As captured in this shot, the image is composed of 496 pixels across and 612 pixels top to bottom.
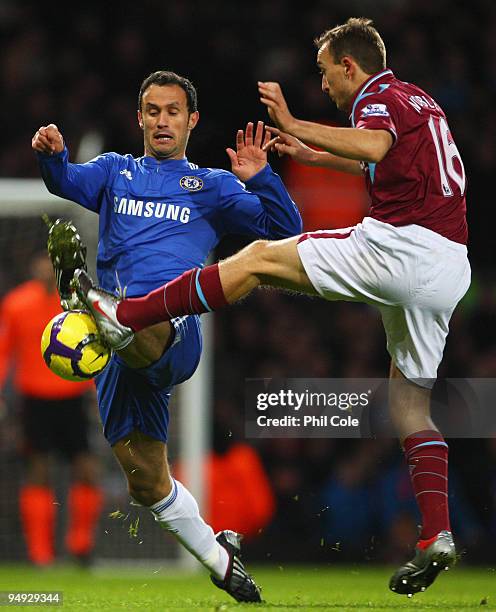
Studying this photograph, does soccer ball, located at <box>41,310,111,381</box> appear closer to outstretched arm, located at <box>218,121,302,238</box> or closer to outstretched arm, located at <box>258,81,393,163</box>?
outstretched arm, located at <box>218,121,302,238</box>

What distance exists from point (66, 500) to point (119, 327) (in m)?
4.80

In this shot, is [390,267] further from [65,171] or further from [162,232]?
[65,171]

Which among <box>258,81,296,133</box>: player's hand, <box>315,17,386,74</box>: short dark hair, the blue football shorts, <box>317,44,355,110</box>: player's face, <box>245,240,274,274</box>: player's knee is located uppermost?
<box>315,17,386,74</box>: short dark hair

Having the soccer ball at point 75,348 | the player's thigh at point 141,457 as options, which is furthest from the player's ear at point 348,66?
the player's thigh at point 141,457

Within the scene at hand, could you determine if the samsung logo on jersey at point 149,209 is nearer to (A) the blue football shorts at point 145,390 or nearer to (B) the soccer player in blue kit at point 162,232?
(B) the soccer player in blue kit at point 162,232

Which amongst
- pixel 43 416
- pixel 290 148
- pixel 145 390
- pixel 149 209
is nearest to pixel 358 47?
pixel 290 148

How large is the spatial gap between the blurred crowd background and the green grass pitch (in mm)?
680

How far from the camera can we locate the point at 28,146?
12141mm

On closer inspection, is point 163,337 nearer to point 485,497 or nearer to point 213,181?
point 213,181

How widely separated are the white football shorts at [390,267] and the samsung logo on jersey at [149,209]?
0.77 meters

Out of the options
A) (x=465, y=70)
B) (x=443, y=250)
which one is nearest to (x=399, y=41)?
(x=465, y=70)

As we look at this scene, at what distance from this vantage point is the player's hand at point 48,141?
5387mm

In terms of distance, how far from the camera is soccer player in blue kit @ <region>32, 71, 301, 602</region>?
541 centimetres

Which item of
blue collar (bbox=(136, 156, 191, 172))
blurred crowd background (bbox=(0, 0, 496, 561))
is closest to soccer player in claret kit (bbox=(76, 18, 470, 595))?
blue collar (bbox=(136, 156, 191, 172))
